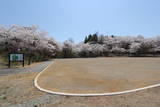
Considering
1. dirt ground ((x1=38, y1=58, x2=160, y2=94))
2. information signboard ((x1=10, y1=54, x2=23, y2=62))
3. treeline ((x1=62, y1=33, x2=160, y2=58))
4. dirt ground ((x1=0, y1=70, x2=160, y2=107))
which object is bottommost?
dirt ground ((x1=0, y1=70, x2=160, y2=107))

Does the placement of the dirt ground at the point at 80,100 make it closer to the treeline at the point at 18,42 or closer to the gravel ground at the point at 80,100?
the gravel ground at the point at 80,100

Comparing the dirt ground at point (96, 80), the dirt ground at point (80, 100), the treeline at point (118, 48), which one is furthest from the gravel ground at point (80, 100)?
the treeline at point (118, 48)

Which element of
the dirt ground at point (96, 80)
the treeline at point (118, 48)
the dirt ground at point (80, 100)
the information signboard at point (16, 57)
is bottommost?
the dirt ground at point (80, 100)

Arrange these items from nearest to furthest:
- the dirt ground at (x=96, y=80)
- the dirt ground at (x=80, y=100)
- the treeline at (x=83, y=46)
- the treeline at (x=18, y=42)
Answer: the dirt ground at (x=80, y=100), the dirt ground at (x=96, y=80), the treeline at (x=18, y=42), the treeline at (x=83, y=46)

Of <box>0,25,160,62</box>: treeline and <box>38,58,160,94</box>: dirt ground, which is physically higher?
<box>0,25,160,62</box>: treeline

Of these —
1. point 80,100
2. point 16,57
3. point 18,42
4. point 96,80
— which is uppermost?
point 18,42

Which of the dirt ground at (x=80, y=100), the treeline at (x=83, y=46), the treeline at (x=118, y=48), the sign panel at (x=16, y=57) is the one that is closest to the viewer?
the dirt ground at (x=80, y=100)

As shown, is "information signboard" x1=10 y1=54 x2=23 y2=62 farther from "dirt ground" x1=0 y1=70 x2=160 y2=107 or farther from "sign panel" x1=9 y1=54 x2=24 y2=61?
"dirt ground" x1=0 y1=70 x2=160 y2=107

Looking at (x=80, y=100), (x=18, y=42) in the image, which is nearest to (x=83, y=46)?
(x=18, y=42)

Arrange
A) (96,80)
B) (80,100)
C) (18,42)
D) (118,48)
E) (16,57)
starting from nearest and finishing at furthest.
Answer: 1. (80,100)
2. (96,80)
3. (16,57)
4. (18,42)
5. (118,48)

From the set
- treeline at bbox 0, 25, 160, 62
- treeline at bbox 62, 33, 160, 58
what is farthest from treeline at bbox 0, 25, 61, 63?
treeline at bbox 62, 33, 160, 58

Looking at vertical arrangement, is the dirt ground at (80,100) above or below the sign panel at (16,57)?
below

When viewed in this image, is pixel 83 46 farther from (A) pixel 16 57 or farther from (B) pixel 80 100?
(B) pixel 80 100

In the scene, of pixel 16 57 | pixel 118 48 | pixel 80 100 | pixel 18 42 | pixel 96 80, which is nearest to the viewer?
pixel 80 100
